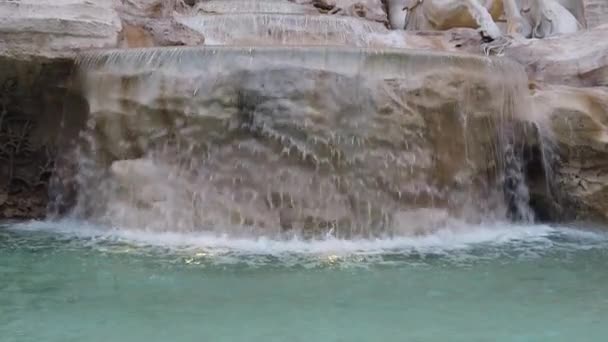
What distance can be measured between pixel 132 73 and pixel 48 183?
1262mm

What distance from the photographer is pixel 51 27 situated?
18.3 feet

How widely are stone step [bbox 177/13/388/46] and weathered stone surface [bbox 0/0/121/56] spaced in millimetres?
1729

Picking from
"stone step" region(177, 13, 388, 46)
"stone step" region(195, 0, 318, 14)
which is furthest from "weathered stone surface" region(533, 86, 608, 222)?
"stone step" region(195, 0, 318, 14)

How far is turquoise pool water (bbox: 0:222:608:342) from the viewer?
3.11m

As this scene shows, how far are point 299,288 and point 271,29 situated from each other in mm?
4292

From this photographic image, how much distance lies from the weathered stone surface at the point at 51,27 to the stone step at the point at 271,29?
68.1 inches

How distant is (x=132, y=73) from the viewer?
5.40 m

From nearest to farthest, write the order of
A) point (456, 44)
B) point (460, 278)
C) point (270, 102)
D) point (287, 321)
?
point (287, 321) → point (460, 278) → point (270, 102) → point (456, 44)

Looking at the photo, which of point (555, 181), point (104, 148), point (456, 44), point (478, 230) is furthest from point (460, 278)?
point (456, 44)

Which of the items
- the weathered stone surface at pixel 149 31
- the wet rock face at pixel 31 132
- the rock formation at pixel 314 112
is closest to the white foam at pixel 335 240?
the rock formation at pixel 314 112

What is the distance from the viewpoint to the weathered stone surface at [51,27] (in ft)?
18.2

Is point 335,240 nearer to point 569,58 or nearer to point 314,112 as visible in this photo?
point 314,112

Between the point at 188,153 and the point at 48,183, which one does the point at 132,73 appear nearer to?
the point at 188,153

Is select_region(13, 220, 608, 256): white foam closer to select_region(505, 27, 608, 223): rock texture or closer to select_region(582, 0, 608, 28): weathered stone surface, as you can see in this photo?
select_region(505, 27, 608, 223): rock texture
